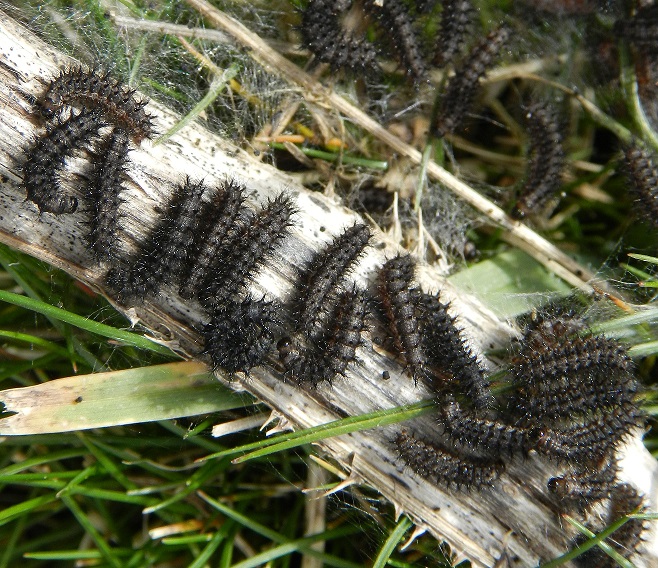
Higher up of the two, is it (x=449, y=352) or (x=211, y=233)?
(x=449, y=352)

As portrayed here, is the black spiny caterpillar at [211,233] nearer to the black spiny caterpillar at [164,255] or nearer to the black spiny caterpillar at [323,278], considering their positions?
the black spiny caterpillar at [164,255]

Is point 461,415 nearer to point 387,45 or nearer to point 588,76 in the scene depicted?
point 387,45

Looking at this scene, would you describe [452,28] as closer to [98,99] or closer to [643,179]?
[643,179]

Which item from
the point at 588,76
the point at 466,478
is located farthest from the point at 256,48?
the point at 466,478

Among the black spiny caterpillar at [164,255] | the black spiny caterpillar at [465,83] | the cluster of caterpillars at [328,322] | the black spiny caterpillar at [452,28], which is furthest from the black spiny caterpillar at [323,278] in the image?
the black spiny caterpillar at [452,28]

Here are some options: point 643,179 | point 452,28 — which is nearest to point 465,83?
point 452,28

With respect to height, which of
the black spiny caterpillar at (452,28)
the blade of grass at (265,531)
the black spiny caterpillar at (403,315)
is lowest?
the blade of grass at (265,531)

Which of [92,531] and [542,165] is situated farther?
[542,165]

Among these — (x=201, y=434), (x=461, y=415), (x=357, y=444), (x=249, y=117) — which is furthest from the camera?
(x=249, y=117)

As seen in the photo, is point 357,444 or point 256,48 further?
point 256,48
